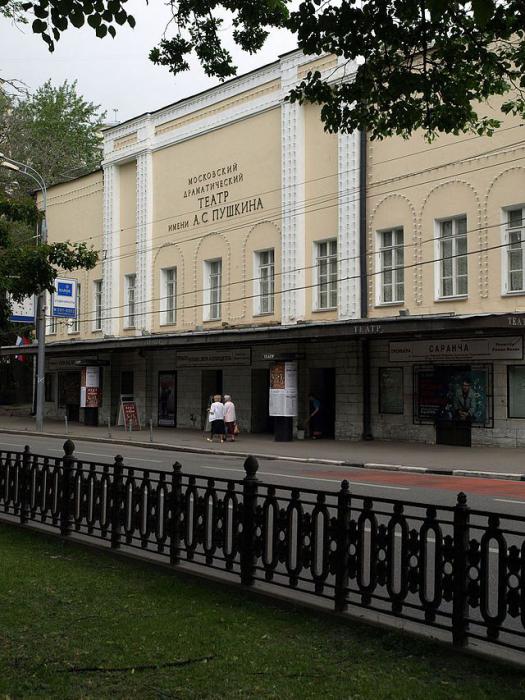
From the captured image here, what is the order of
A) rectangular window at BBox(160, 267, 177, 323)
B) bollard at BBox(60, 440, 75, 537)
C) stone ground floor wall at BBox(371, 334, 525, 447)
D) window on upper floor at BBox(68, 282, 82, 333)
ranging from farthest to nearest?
window on upper floor at BBox(68, 282, 82, 333) → rectangular window at BBox(160, 267, 177, 323) → stone ground floor wall at BBox(371, 334, 525, 447) → bollard at BBox(60, 440, 75, 537)

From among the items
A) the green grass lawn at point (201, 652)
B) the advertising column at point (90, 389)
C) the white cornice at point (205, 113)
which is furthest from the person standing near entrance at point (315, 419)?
the green grass lawn at point (201, 652)

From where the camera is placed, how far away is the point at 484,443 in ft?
77.8

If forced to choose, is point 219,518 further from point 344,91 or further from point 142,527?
point 344,91

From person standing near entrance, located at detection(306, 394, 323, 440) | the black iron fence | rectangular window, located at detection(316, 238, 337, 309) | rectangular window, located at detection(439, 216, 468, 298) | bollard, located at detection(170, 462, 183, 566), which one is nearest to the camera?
the black iron fence

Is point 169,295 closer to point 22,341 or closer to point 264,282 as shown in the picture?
point 264,282

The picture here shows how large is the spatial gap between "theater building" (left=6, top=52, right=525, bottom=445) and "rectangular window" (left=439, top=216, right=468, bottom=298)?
0.05m

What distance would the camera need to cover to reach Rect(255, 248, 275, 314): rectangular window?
30.6 meters

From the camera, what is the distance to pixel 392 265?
1035 inches

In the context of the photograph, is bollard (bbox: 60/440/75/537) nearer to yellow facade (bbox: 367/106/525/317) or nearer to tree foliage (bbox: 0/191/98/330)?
tree foliage (bbox: 0/191/98/330)

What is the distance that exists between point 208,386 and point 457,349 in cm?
1243

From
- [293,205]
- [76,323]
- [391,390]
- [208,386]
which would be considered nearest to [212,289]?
[208,386]

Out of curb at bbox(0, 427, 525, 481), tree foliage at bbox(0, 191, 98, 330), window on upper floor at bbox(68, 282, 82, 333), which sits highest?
window on upper floor at bbox(68, 282, 82, 333)

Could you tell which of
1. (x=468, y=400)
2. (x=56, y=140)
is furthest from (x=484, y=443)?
(x=56, y=140)

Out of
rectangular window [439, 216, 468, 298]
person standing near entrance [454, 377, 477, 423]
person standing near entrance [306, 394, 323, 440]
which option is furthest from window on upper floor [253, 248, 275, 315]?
person standing near entrance [454, 377, 477, 423]
